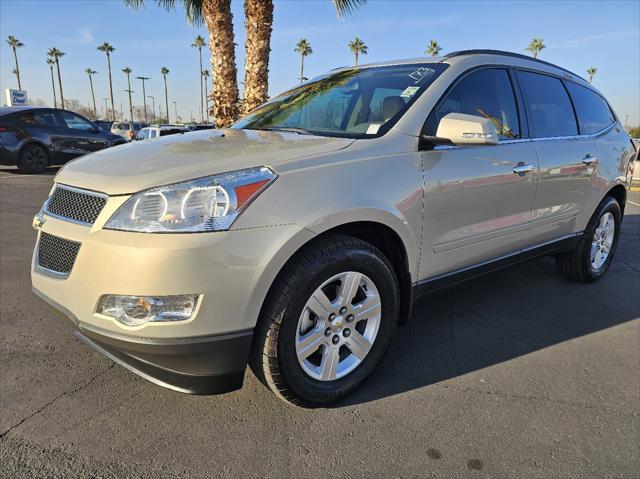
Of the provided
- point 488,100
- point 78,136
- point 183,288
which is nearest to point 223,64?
point 78,136

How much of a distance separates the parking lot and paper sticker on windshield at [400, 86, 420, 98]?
63.1 inches

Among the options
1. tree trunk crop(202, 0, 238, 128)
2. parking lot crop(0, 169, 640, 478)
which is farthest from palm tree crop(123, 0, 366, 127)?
parking lot crop(0, 169, 640, 478)

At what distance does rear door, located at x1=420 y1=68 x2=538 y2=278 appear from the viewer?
8.98ft

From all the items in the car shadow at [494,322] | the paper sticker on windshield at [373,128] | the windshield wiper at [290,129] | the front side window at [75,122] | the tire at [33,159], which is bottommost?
the car shadow at [494,322]

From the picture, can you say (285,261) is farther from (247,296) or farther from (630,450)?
(630,450)

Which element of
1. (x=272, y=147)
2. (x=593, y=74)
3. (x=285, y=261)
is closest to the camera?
(x=285, y=261)

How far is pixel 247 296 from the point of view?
1993 millimetres

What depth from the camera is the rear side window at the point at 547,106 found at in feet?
11.7

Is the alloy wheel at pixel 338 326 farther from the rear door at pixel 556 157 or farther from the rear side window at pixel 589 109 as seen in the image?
the rear side window at pixel 589 109

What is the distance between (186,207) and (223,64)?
787 centimetres

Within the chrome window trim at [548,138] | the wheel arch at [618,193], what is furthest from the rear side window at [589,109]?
the wheel arch at [618,193]

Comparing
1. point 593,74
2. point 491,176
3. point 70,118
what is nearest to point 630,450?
point 491,176

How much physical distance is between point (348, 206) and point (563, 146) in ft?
7.75

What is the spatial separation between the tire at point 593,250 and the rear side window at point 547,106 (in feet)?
2.98
